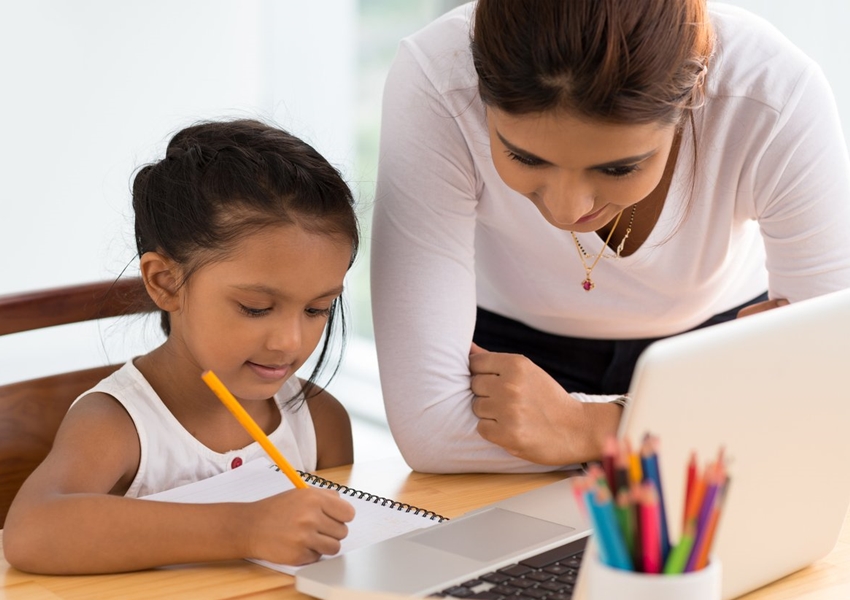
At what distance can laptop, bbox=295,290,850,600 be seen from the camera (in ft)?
2.19

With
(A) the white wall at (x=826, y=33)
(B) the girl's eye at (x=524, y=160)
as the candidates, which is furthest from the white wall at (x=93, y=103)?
(B) the girl's eye at (x=524, y=160)

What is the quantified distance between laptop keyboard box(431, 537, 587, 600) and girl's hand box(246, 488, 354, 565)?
0.13 m

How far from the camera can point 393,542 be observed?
0.94 meters

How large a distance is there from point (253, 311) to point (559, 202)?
34 cm

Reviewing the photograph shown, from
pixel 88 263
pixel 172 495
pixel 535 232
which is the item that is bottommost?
pixel 88 263

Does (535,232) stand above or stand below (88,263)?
above

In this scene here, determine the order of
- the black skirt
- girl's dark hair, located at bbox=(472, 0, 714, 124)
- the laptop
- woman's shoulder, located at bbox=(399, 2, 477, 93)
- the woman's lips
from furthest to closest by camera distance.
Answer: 1. the black skirt
2. woman's shoulder, located at bbox=(399, 2, 477, 93)
3. the woman's lips
4. girl's dark hair, located at bbox=(472, 0, 714, 124)
5. the laptop

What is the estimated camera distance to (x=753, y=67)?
1.17m

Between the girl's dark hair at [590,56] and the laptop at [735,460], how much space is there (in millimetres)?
287

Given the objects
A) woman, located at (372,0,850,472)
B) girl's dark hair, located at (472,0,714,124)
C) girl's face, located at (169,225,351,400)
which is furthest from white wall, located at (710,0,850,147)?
girl's face, located at (169,225,351,400)

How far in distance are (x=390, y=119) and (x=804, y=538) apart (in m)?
0.64

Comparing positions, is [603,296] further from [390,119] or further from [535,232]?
[390,119]

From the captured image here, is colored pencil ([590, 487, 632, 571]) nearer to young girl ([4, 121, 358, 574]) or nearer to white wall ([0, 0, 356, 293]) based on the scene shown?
young girl ([4, 121, 358, 574])

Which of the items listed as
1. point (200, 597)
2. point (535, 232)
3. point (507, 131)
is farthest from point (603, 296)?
point (200, 597)
